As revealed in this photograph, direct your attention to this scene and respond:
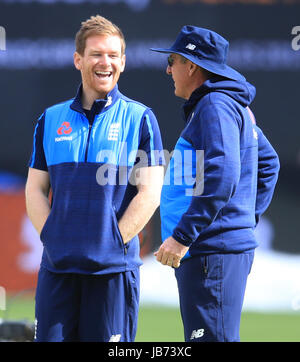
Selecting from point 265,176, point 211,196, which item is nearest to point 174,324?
point 265,176

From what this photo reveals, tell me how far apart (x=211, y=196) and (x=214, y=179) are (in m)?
0.07

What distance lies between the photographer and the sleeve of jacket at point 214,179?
2783mm

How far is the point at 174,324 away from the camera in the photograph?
5.61 m

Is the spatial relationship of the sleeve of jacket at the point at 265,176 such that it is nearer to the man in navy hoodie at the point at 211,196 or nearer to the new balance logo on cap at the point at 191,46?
the man in navy hoodie at the point at 211,196

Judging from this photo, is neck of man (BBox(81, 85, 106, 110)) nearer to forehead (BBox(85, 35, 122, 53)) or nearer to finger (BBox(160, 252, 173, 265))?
forehead (BBox(85, 35, 122, 53))

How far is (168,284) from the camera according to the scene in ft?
19.5

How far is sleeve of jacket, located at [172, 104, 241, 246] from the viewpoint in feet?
9.13

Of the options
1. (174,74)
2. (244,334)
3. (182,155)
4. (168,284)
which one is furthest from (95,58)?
(168,284)

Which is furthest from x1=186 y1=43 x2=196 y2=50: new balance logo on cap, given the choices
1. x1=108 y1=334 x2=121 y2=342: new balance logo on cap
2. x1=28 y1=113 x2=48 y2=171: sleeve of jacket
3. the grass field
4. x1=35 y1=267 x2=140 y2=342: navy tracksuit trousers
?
the grass field

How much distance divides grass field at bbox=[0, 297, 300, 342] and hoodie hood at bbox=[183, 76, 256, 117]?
7.94ft

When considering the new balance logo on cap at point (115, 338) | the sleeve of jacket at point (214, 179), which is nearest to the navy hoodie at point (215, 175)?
the sleeve of jacket at point (214, 179)

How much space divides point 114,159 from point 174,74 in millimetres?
478

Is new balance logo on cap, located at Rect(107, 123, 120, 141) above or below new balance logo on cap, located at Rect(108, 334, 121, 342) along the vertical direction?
above

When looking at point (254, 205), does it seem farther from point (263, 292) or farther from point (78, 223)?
point (263, 292)
